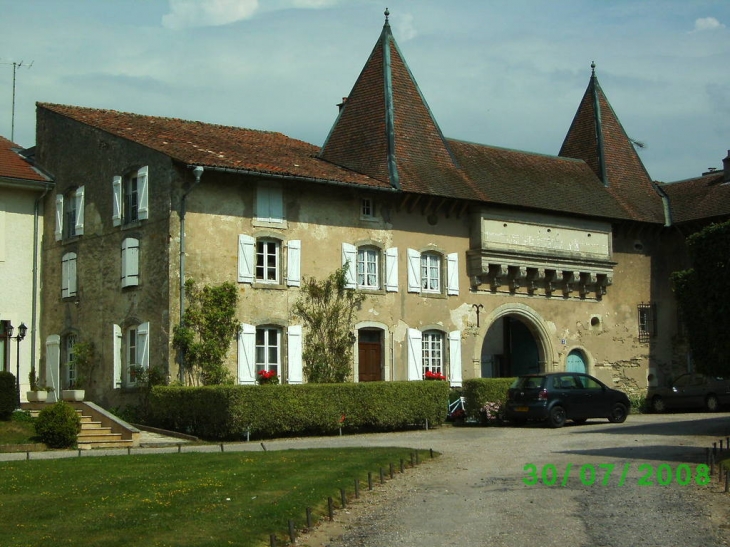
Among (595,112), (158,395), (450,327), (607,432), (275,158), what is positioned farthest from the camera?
(595,112)

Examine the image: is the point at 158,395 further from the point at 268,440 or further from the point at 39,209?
the point at 39,209

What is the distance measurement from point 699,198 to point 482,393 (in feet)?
45.1

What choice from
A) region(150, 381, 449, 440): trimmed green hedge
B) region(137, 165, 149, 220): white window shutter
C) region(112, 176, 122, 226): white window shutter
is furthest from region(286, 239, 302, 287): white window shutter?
region(112, 176, 122, 226): white window shutter

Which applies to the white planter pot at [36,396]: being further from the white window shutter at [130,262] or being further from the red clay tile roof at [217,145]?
the red clay tile roof at [217,145]

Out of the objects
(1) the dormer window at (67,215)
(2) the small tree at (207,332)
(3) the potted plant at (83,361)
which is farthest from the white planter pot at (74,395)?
(1) the dormer window at (67,215)

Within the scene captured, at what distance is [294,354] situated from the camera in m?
28.7

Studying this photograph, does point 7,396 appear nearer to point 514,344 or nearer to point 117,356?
point 117,356

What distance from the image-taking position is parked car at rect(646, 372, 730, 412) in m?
33.0

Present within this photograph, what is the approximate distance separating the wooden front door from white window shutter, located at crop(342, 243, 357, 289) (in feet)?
4.57

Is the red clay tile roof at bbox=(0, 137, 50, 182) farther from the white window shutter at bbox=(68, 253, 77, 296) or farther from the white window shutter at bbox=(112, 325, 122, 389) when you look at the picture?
the white window shutter at bbox=(112, 325, 122, 389)

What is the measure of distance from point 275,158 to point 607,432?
11.8m

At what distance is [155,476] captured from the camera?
49.6 feet

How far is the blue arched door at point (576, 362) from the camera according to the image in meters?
35.1

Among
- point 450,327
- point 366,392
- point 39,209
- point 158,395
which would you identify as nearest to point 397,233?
point 450,327
